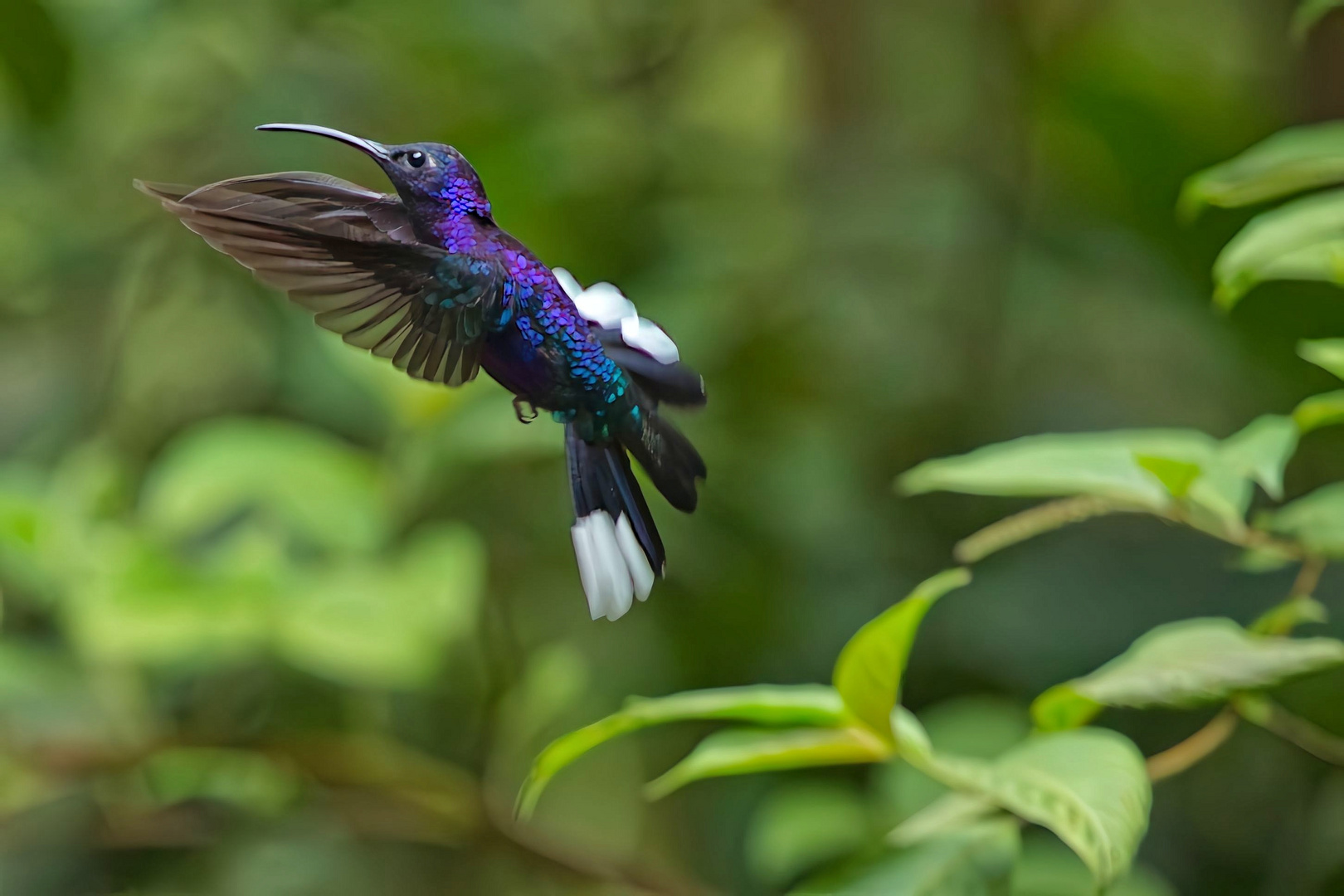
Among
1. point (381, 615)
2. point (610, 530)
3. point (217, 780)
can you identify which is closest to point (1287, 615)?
point (610, 530)

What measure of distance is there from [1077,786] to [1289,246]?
29cm

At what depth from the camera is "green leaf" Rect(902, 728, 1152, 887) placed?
0.55 meters

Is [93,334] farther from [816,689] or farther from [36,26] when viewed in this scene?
[816,689]

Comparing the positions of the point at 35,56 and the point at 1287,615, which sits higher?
the point at 35,56

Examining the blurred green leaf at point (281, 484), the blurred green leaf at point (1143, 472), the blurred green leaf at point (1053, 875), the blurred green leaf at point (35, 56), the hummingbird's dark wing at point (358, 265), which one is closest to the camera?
the hummingbird's dark wing at point (358, 265)

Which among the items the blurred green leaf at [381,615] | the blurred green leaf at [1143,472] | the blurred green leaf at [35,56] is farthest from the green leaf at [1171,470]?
the blurred green leaf at [35,56]

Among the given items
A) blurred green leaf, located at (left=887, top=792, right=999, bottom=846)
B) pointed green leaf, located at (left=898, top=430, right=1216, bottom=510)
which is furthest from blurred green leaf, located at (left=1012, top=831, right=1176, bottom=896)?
pointed green leaf, located at (left=898, top=430, right=1216, bottom=510)

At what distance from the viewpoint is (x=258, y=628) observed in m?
1.14

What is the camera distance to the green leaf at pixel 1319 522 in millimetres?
683

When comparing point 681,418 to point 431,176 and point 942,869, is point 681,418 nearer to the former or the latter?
point 942,869

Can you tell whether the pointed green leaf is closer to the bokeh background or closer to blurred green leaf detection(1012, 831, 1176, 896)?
blurred green leaf detection(1012, 831, 1176, 896)

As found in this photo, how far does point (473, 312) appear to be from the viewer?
516mm

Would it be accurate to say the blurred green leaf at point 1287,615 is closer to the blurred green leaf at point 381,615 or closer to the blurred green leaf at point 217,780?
the blurred green leaf at point 381,615

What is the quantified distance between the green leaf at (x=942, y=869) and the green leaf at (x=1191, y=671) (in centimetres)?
7
